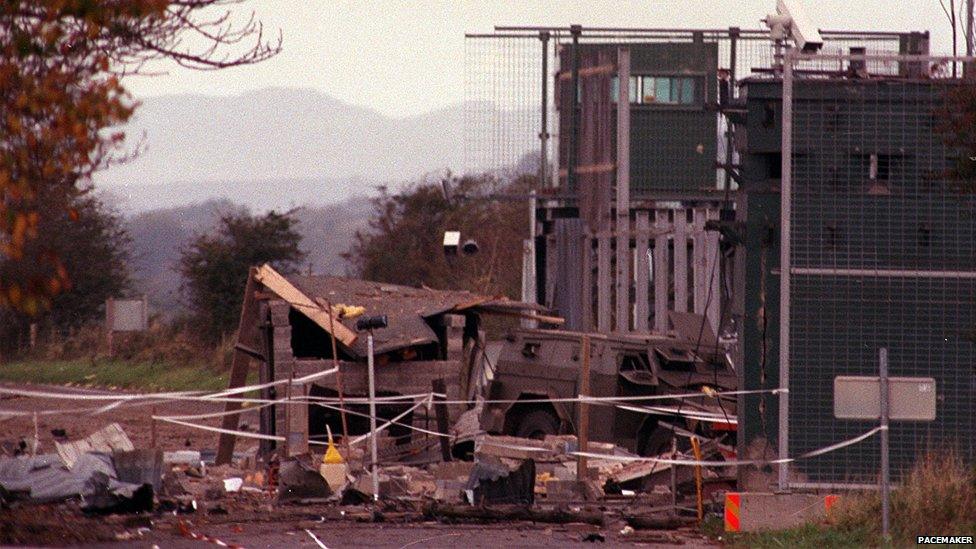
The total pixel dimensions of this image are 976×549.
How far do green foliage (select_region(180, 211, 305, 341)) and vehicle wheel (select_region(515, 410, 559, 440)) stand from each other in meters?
26.2

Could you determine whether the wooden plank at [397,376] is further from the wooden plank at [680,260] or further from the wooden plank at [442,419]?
the wooden plank at [680,260]

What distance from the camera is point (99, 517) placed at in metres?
13.8

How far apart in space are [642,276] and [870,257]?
37.6ft

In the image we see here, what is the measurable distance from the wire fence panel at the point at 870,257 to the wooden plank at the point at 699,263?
994 cm

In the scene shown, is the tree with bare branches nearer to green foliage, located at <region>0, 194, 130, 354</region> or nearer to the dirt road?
the dirt road

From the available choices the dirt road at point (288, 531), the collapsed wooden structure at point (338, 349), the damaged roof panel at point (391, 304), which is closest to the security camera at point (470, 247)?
the damaged roof panel at point (391, 304)

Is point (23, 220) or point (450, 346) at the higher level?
point (23, 220)

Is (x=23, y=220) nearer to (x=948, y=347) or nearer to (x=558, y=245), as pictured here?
(x=948, y=347)

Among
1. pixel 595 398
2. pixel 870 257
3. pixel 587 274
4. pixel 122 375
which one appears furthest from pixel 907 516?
pixel 122 375

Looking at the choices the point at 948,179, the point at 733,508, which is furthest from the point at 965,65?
the point at 733,508

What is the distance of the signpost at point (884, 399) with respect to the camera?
12227 millimetres

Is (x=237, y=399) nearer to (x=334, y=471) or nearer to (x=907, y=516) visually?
(x=334, y=471)

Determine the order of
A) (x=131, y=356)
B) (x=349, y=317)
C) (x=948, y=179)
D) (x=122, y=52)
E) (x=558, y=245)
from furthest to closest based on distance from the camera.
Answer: (x=131, y=356)
(x=558, y=245)
(x=349, y=317)
(x=948, y=179)
(x=122, y=52)

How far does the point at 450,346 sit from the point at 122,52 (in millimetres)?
10168
